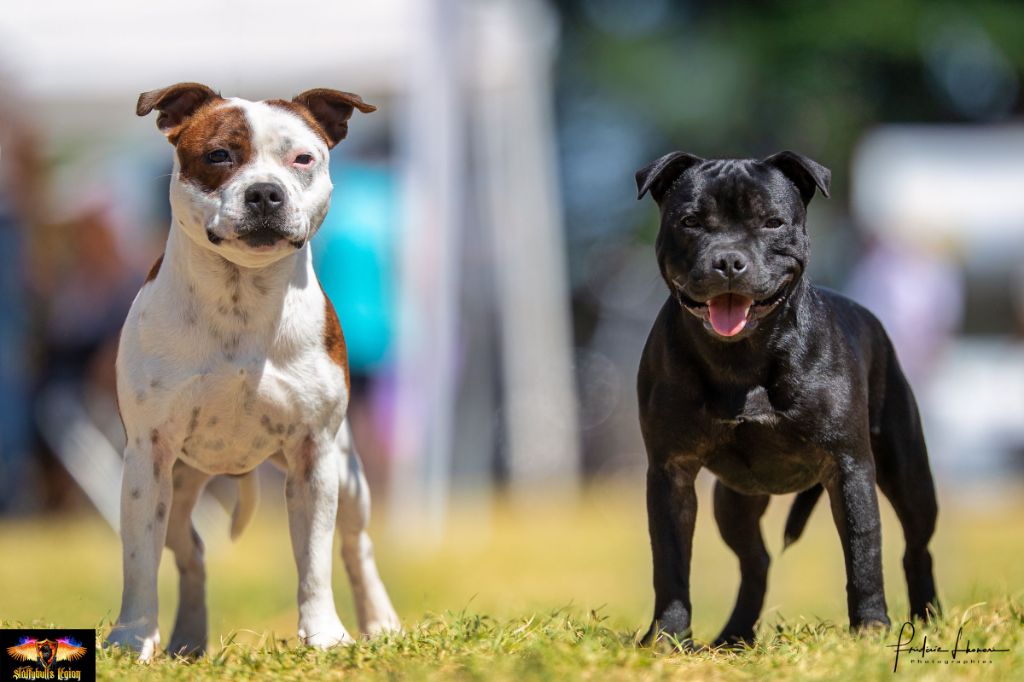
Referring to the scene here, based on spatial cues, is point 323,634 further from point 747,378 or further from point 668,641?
point 747,378

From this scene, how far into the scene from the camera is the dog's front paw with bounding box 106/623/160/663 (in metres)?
4.63

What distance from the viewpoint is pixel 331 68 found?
1045 centimetres

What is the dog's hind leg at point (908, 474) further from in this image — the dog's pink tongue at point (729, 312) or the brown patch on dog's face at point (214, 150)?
the brown patch on dog's face at point (214, 150)

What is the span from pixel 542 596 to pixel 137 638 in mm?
4691

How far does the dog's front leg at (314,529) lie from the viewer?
486cm

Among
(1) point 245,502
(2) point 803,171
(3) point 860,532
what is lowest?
(3) point 860,532

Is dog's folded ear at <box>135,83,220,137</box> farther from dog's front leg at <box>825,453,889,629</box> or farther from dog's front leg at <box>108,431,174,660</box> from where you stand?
dog's front leg at <box>825,453,889,629</box>

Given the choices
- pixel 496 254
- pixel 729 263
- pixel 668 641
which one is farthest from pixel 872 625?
pixel 496 254

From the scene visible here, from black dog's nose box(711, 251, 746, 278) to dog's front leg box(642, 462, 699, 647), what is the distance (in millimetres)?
720

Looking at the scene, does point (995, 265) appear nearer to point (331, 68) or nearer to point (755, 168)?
point (331, 68)

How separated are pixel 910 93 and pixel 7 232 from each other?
17.6 m

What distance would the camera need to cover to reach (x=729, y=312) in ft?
14.8

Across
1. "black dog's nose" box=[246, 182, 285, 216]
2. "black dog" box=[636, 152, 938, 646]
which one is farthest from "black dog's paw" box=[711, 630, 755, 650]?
"black dog's nose" box=[246, 182, 285, 216]

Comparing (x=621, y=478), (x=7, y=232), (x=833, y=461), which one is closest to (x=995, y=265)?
(x=621, y=478)
